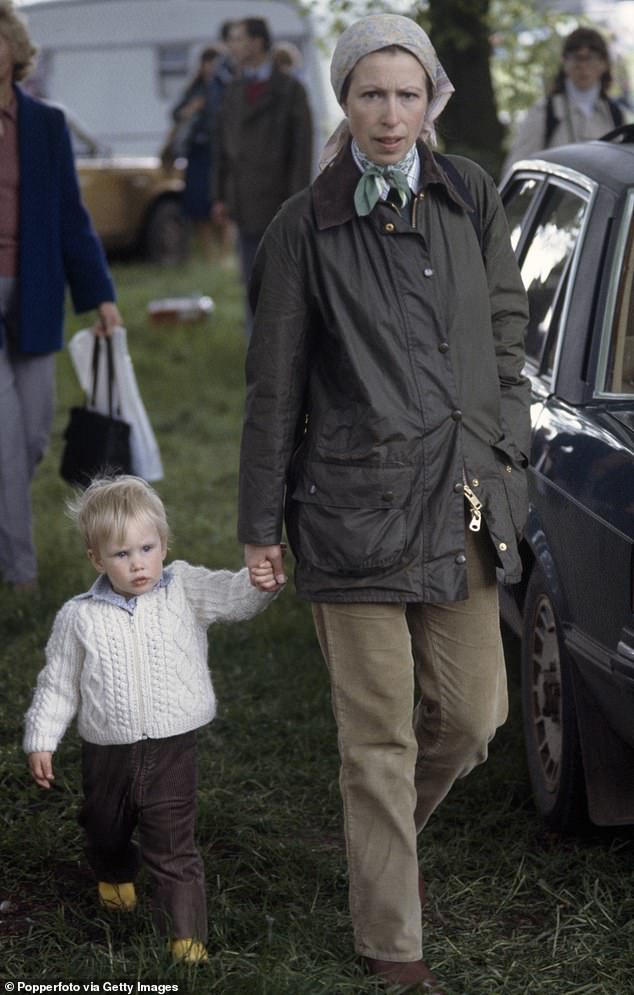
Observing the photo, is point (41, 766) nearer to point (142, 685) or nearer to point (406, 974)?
point (142, 685)

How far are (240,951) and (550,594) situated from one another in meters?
1.13

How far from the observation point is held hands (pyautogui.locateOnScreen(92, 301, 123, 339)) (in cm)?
611

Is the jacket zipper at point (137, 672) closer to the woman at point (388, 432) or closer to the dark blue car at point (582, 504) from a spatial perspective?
the woman at point (388, 432)

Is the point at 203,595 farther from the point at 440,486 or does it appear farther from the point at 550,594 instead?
the point at 550,594

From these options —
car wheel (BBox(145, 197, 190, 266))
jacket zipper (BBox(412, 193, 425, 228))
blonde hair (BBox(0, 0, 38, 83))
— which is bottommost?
car wheel (BBox(145, 197, 190, 266))

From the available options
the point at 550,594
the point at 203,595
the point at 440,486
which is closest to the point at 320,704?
the point at 550,594

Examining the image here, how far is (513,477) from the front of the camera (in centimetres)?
335

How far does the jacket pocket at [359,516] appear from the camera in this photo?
3.17 metres

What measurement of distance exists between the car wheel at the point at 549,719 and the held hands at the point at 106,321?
7.99ft

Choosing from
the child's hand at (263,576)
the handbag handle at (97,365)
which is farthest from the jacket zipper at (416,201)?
the handbag handle at (97,365)

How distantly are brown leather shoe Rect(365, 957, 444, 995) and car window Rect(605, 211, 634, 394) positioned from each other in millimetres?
1525

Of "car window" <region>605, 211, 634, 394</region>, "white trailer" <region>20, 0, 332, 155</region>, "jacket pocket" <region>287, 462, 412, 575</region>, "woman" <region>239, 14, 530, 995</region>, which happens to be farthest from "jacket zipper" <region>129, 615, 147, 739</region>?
"white trailer" <region>20, 0, 332, 155</region>

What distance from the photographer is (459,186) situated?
3318mm

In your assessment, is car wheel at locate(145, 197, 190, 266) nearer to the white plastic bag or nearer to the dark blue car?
the white plastic bag
